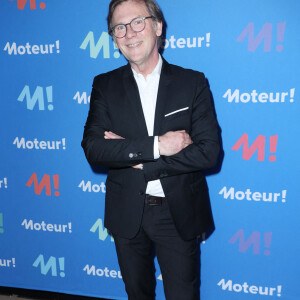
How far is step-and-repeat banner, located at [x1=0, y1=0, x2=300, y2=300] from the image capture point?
2.01 meters

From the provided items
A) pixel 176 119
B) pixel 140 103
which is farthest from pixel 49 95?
pixel 176 119

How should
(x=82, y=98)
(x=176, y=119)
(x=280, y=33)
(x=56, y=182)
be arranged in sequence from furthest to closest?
(x=56, y=182) → (x=82, y=98) → (x=280, y=33) → (x=176, y=119)

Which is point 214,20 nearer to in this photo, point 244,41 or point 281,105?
point 244,41

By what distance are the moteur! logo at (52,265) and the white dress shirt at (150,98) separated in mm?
1405

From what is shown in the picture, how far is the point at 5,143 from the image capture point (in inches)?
99.6

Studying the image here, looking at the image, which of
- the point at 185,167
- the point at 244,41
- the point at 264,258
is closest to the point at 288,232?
the point at 264,258

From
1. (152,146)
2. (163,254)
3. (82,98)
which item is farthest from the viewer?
(82,98)

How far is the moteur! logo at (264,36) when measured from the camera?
6.34 ft

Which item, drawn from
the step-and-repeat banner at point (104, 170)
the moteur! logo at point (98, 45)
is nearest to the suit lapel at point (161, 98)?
the step-and-repeat banner at point (104, 170)

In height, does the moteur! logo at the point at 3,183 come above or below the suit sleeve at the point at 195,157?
below

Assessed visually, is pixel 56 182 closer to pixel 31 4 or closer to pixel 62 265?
pixel 62 265

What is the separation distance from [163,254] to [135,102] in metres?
0.88

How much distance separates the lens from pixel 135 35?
1643 mm

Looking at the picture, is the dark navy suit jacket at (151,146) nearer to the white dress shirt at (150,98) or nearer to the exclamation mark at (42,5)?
the white dress shirt at (150,98)
